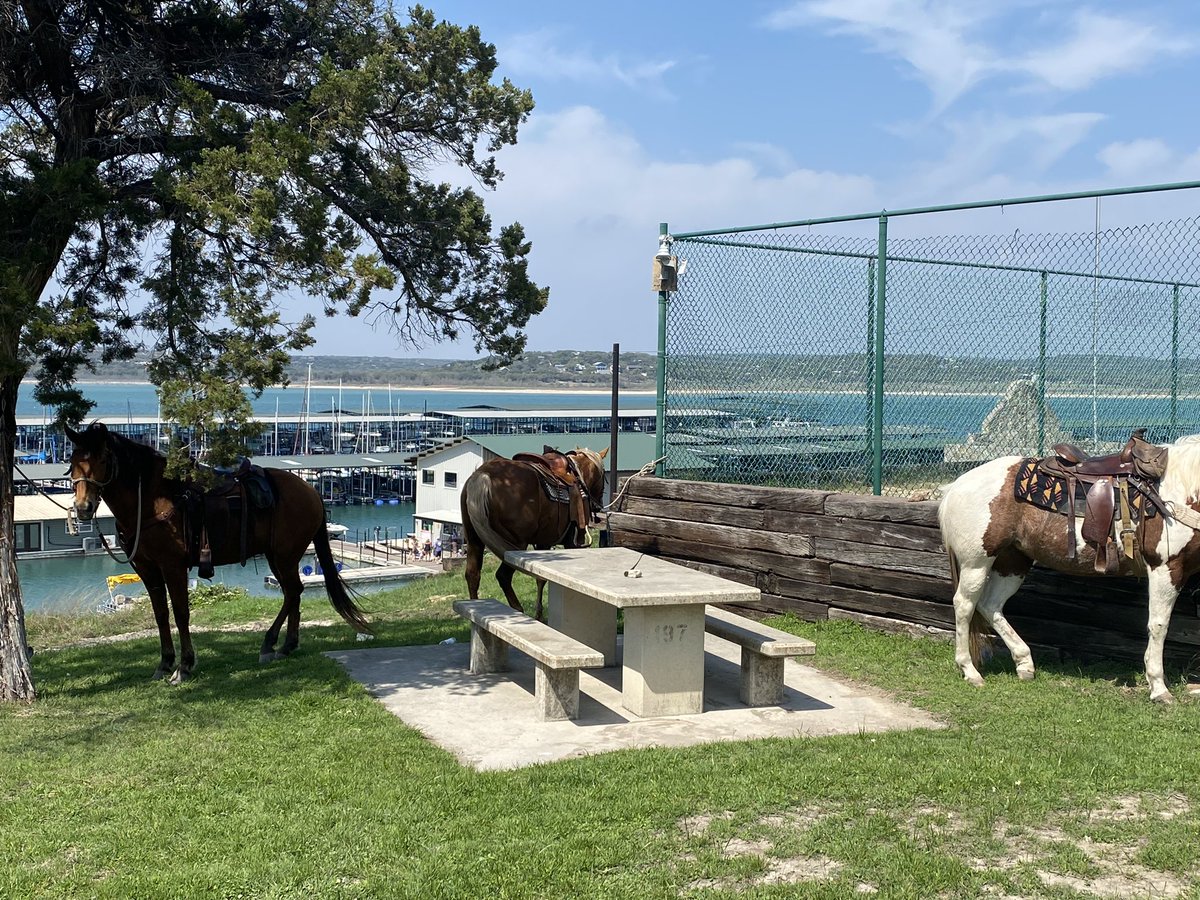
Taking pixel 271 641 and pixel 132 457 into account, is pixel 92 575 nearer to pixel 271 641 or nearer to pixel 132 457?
pixel 271 641

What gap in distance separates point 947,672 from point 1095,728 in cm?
155

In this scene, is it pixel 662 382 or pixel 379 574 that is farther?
pixel 379 574

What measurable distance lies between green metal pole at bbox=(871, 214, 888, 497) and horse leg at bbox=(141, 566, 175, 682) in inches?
221

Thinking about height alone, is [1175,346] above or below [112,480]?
above

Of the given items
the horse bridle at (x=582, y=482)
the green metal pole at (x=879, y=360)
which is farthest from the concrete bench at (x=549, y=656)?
the green metal pole at (x=879, y=360)

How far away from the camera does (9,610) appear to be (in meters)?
7.52

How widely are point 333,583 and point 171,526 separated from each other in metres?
1.52

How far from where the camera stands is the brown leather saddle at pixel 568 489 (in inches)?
378

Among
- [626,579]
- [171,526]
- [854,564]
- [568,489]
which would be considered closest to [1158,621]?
[854,564]

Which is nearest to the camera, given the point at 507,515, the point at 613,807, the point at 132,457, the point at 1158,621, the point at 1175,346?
the point at 613,807

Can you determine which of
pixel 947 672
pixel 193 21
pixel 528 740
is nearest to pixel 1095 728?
pixel 947 672

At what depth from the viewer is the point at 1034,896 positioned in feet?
12.8

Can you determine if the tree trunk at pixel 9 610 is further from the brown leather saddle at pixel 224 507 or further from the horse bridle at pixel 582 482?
the horse bridle at pixel 582 482

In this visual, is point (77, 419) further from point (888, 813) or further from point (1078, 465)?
point (1078, 465)
